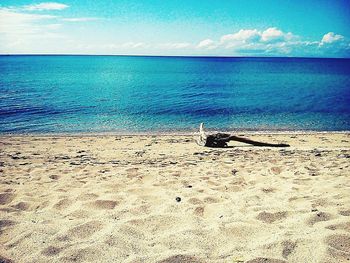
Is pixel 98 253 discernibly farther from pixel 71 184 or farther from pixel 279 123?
pixel 279 123

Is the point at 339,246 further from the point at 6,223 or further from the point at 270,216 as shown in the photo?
the point at 6,223

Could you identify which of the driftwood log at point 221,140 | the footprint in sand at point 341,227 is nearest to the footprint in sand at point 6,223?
the footprint in sand at point 341,227

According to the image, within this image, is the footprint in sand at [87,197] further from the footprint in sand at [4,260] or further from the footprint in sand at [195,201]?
the footprint in sand at [4,260]

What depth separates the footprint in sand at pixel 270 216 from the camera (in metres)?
4.02

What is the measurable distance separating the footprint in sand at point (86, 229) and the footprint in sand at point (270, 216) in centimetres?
228

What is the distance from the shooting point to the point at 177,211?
14.3 feet

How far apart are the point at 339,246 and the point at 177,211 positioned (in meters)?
2.16

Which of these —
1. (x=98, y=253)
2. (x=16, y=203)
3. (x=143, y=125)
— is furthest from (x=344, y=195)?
(x=143, y=125)

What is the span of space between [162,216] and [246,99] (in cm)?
2882

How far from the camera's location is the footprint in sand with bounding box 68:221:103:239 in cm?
365

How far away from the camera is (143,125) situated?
1925 centimetres

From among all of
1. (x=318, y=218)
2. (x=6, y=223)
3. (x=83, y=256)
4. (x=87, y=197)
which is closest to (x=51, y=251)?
(x=83, y=256)

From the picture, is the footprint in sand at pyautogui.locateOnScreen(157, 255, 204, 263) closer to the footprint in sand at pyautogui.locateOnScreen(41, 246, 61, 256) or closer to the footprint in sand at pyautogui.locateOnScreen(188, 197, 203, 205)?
the footprint in sand at pyautogui.locateOnScreen(41, 246, 61, 256)

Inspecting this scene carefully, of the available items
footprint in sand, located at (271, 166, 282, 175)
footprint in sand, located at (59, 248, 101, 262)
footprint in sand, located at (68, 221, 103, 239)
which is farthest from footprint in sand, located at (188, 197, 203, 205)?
footprint in sand, located at (271, 166, 282, 175)
